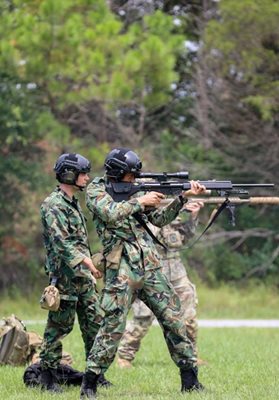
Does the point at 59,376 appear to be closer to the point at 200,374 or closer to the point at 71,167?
the point at 200,374

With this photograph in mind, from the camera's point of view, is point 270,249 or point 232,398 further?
point 270,249

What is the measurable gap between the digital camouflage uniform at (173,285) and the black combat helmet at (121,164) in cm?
293

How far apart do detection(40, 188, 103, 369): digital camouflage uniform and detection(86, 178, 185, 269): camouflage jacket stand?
1.59 ft

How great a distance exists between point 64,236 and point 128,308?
923 mm

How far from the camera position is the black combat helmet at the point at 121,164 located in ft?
27.1

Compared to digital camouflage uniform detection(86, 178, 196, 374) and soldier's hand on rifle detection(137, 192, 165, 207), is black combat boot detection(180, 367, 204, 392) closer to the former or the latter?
digital camouflage uniform detection(86, 178, 196, 374)

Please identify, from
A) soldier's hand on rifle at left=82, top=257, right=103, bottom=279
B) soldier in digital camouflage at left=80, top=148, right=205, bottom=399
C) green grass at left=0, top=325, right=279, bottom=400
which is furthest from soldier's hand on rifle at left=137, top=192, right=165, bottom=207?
green grass at left=0, top=325, right=279, bottom=400

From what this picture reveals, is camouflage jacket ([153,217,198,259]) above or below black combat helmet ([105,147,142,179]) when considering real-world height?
below

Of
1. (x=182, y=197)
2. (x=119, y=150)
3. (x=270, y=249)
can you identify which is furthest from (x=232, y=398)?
(x=270, y=249)

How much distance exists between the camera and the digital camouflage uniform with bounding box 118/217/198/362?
11.3 metres

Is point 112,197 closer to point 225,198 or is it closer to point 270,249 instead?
point 225,198

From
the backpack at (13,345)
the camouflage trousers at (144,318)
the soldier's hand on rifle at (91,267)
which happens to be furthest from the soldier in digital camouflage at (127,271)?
the camouflage trousers at (144,318)

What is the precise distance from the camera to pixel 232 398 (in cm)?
791

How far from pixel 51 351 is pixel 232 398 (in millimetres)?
1886
